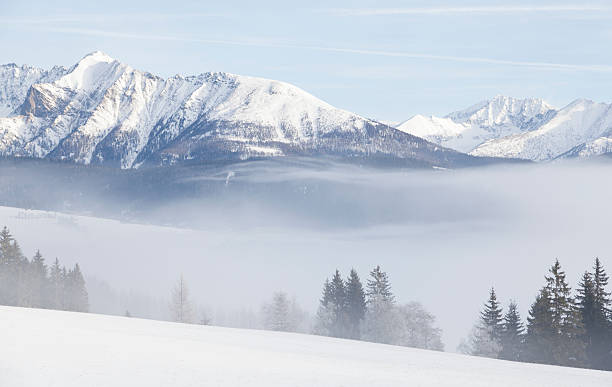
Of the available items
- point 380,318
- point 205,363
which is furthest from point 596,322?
point 205,363

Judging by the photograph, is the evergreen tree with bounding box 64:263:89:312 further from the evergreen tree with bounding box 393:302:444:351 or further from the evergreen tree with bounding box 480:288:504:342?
the evergreen tree with bounding box 480:288:504:342

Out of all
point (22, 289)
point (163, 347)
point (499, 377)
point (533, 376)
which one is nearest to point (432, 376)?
point (499, 377)

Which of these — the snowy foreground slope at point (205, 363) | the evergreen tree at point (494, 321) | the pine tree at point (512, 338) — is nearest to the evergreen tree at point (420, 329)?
the evergreen tree at point (494, 321)

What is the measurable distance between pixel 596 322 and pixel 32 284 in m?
63.6

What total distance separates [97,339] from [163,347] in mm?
3959

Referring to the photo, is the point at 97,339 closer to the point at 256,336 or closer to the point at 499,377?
the point at 256,336

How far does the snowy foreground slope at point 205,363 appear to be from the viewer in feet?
109

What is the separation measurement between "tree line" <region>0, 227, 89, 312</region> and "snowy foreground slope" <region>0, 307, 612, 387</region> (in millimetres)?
33775

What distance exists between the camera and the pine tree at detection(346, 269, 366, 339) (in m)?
83.7

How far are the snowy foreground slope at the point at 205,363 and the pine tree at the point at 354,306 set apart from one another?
1286 inches

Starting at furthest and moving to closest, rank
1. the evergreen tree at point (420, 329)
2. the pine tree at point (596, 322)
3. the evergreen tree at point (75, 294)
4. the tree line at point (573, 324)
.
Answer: the evergreen tree at point (75, 294) < the evergreen tree at point (420, 329) < the pine tree at point (596, 322) < the tree line at point (573, 324)

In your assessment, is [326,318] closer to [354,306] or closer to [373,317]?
[354,306]

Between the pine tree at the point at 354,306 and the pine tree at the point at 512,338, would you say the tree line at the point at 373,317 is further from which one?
the pine tree at the point at 512,338

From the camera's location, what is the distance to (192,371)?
34781mm
